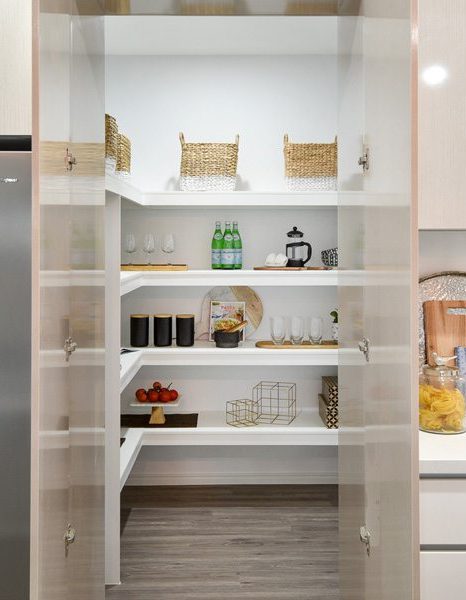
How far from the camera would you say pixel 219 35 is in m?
3.39

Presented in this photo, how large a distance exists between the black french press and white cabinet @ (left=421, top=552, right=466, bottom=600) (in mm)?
2199

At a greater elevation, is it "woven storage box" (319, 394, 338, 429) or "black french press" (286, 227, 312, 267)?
"black french press" (286, 227, 312, 267)

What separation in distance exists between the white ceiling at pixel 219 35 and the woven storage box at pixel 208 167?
0.58 m

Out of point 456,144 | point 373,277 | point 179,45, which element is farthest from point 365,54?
point 179,45

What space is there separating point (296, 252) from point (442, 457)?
2132 millimetres

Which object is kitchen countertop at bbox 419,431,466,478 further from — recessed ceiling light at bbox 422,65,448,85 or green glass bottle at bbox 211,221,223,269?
green glass bottle at bbox 211,221,223,269

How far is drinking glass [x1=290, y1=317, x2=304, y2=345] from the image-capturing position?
3.57 meters

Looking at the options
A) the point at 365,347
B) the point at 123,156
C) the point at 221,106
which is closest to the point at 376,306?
the point at 365,347

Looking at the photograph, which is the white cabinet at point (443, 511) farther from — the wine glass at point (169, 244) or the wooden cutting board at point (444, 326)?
the wine glass at point (169, 244)

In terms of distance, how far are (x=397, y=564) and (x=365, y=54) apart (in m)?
1.40

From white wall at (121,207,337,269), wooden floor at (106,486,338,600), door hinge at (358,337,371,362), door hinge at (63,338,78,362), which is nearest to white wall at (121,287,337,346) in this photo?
white wall at (121,207,337,269)

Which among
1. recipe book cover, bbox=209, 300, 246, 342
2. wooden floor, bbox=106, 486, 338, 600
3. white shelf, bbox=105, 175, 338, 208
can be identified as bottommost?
wooden floor, bbox=106, 486, 338, 600

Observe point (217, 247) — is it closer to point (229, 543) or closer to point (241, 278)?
point (241, 278)

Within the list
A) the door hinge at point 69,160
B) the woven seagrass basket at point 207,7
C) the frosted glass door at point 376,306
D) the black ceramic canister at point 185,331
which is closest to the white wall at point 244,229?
the black ceramic canister at point 185,331
